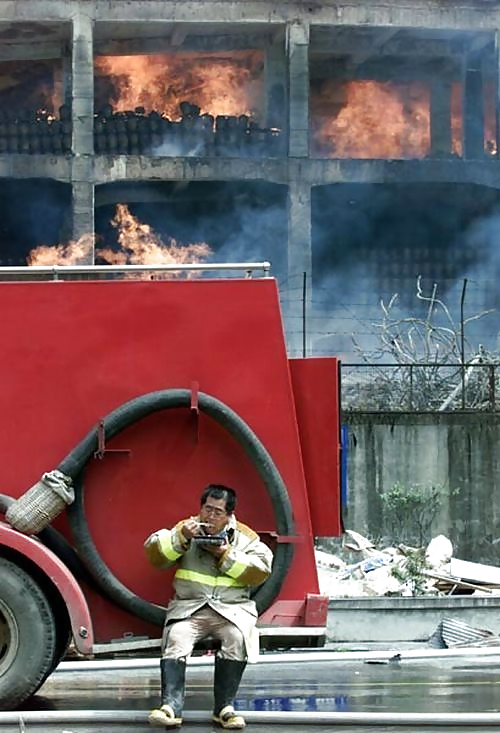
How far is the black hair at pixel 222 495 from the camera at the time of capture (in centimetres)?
683

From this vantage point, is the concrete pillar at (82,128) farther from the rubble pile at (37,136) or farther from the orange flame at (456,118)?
the orange flame at (456,118)

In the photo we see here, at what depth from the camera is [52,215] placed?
29.7 metres

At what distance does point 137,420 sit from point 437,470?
37.8 feet

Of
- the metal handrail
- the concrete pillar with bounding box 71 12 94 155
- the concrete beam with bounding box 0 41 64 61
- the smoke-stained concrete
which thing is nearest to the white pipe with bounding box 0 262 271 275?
the metal handrail

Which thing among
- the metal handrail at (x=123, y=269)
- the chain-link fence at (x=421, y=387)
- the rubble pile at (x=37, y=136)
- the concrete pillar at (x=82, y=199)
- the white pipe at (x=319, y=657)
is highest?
the rubble pile at (x=37, y=136)

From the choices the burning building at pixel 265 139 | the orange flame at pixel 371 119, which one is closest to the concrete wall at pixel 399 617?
the burning building at pixel 265 139

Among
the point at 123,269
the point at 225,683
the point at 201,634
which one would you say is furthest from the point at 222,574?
the point at 123,269

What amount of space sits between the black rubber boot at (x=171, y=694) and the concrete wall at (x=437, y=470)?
11093 mm

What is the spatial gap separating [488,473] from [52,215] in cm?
1474

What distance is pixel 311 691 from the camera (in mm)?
8648

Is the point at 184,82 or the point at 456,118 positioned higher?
the point at 184,82

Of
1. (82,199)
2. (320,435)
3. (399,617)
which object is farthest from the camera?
(82,199)

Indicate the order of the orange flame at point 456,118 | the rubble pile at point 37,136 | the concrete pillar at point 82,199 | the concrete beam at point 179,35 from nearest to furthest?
the concrete pillar at point 82,199, the rubble pile at point 37,136, the concrete beam at point 179,35, the orange flame at point 456,118

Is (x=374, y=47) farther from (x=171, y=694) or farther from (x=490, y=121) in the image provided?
(x=171, y=694)
